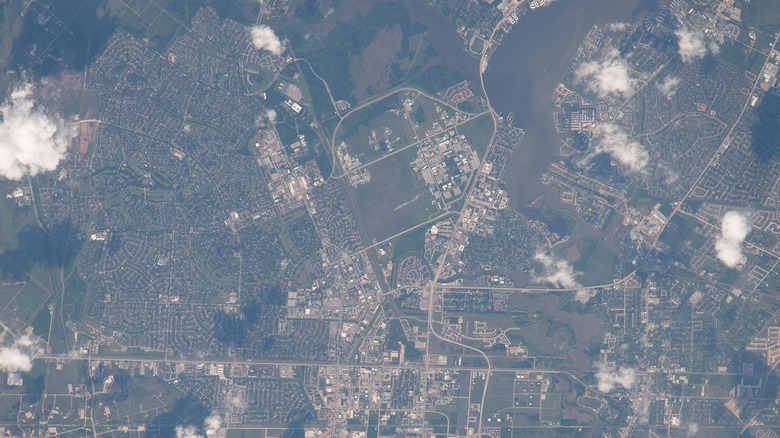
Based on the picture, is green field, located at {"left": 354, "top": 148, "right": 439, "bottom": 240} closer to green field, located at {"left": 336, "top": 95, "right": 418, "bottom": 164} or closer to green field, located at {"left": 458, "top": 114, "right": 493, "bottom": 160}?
green field, located at {"left": 336, "top": 95, "right": 418, "bottom": 164}

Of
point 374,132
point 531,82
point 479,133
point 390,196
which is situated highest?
point 531,82

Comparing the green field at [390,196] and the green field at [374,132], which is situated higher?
the green field at [374,132]

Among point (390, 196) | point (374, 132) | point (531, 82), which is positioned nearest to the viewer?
point (390, 196)

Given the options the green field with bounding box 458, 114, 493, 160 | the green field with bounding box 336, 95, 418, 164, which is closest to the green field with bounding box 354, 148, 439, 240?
the green field with bounding box 336, 95, 418, 164

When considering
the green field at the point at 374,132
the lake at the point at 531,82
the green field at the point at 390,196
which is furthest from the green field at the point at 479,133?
the green field at the point at 374,132

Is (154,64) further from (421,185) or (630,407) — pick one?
(630,407)

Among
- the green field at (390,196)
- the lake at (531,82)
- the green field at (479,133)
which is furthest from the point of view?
the green field at (479,133)

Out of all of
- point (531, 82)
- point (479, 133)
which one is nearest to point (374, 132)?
point (479, 133)

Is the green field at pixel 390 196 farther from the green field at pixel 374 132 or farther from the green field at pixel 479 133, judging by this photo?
the green field at pixel 479 133

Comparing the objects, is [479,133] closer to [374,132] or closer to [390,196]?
[374,132]

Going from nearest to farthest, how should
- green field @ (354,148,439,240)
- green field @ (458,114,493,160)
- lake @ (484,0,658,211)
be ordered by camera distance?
green field @ (354,148,439,240) → lake @ (484,0,658,211) → green field @ (458,114,493,160)

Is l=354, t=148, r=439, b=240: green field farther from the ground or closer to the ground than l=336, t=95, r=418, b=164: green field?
closer to the ground

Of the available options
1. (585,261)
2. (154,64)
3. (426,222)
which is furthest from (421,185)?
(154,64)
